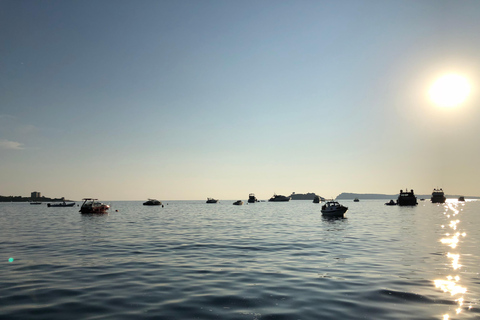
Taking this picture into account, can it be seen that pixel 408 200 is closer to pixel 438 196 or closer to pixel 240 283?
pixel 438 196

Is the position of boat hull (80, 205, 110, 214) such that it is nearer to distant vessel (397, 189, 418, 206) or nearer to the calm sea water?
the calm sea water

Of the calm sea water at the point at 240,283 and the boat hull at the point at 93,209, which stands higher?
the calm sea water at the point at 240,283

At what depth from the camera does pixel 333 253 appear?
20.9 m

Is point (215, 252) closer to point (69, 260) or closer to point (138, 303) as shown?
point (69, 260)

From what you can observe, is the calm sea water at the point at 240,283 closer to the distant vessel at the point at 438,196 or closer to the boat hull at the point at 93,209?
the boat hull at the point at 93,209

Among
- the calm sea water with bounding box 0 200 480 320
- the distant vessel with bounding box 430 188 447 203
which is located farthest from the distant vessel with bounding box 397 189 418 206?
the calm sea water with bounding box 0 200 480 320

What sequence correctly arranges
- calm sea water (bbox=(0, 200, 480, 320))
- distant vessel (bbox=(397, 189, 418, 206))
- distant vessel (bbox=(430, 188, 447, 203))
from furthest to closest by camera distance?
distant vessel (bbox=(430, 188, 447, 203)) < distant vessel (bbox=(397, 189, 418, 206)) < calm sea water (bbox=(0, 200, 480, 320))

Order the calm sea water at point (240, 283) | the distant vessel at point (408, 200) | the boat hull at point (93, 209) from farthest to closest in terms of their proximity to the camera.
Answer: the distant vessel at point (408, 200) < the boat hull at point (93, 209) < the calm sea water at point (240, 283)

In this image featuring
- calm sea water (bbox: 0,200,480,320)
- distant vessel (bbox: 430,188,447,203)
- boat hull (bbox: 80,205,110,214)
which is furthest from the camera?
distant vessel (bbox: 430,188,447,203)

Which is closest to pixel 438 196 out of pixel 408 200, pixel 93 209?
pixel 408 200

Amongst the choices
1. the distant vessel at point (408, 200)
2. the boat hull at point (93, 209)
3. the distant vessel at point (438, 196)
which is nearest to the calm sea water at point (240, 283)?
the boat hull at point (93, 209)

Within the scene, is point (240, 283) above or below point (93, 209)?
above

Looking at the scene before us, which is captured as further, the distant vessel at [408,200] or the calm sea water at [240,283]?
the distant vessel at [408,200]

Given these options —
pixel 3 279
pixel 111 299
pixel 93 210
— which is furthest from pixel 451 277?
pixel 93 210
